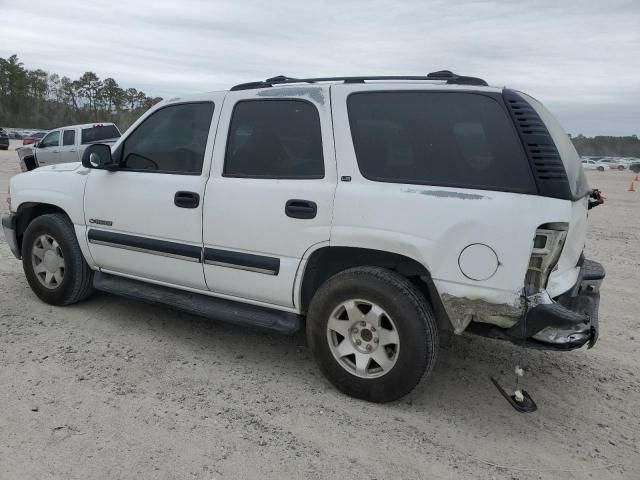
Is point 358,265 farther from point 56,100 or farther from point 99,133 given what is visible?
point 56,100

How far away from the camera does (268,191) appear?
133 inches

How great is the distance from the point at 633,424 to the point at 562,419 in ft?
1.32

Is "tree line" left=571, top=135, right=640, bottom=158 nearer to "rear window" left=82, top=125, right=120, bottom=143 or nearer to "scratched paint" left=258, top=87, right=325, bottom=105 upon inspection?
"rear window" left=82, top=125, right=120, bottom=143

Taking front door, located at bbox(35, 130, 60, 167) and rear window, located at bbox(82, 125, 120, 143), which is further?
front door, located at bbox(35, 130, 60, 167)

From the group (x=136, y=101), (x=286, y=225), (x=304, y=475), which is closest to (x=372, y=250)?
(x=286, y=225)

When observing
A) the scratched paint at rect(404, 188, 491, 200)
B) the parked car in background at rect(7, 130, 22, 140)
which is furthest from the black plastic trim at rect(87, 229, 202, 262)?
the parked car in background at rect(7, 130, 22, 140)

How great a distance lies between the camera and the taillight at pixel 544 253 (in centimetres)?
269

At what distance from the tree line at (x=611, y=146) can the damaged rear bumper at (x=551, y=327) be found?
97076mm

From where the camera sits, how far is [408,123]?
10.1 ft

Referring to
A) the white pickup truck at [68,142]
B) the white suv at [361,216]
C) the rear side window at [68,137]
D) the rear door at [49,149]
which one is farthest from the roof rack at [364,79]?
the rear door at [49,149]

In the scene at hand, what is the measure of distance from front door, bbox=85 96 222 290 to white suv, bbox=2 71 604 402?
0.04 ft

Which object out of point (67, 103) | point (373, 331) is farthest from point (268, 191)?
point (67, 103)

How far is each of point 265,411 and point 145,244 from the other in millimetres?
1634

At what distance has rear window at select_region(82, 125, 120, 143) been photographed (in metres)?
15.7
